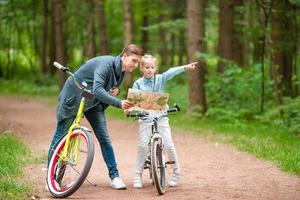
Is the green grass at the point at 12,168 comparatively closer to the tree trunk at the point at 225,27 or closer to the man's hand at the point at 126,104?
the man's hand at the point at 126,104

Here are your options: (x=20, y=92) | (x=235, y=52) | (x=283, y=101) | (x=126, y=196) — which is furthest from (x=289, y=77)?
(x=20, y=92)

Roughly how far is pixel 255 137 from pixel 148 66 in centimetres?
554

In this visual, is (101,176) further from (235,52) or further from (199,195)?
(235,52)

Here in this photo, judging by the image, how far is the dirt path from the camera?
784cm

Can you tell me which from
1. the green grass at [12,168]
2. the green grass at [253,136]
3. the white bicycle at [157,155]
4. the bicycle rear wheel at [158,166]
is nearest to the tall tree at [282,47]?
the green grass at [253,136]

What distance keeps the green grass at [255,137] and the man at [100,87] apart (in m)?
2.94

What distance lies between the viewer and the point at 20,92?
33.6 m

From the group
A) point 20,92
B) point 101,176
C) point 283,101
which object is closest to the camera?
point 101,176

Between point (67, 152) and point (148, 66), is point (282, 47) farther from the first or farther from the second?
point (67, 152)

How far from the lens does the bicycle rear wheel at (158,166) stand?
770 cm

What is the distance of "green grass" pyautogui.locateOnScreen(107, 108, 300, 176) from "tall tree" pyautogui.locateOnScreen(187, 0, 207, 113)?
0.62 m

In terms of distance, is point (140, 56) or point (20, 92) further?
point (20, 92)

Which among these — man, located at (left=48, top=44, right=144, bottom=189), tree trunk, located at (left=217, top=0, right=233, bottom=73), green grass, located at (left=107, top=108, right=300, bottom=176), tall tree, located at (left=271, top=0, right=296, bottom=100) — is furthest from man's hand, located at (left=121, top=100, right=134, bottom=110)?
tree trunk, located at (left=217, top=0, right=233, bottom=73)

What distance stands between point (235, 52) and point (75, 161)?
1492 cm
